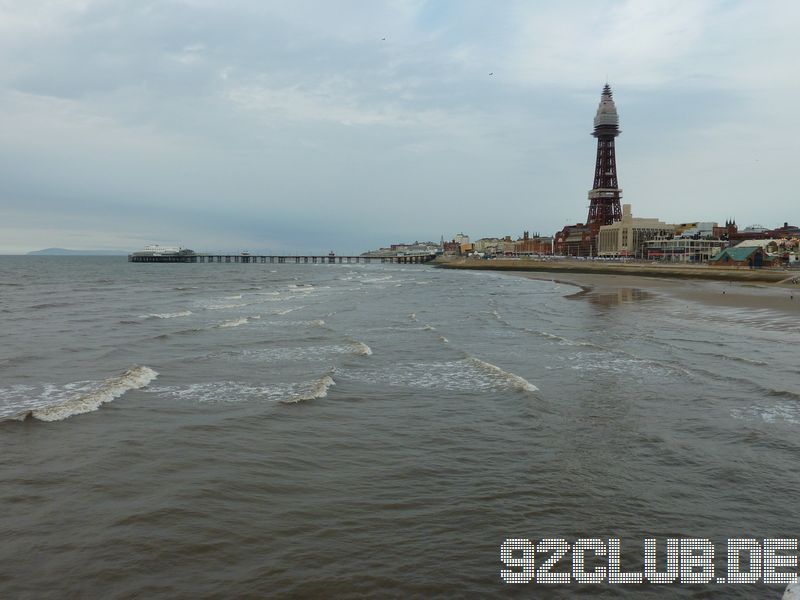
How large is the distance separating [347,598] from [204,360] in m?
13.0

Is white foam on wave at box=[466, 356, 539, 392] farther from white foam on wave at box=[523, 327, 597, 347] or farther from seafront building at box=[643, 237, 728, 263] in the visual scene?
seafront building at box=[643, 237, 728, 263]

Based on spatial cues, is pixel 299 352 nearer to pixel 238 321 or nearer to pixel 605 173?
pixel 238 321

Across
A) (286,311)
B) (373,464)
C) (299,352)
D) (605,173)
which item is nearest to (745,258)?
(286,311)

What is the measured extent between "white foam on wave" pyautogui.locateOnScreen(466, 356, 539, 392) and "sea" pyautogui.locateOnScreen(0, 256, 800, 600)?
0.13 metres

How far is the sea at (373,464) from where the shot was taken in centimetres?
579

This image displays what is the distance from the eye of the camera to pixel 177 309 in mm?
33438

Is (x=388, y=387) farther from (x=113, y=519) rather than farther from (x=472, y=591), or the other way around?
(x=472, y=591)

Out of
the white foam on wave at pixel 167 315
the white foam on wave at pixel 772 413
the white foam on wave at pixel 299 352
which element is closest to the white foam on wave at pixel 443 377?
the white foam on wave at pixel 299 352

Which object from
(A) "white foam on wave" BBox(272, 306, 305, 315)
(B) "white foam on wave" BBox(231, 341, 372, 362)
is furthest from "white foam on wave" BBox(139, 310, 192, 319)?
(B) "white foam on wave" BBox(231, 341, 372, 362)

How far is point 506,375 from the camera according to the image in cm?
1483

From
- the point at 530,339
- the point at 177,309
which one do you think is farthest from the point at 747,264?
the point at 177,309

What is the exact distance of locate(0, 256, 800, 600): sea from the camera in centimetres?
579

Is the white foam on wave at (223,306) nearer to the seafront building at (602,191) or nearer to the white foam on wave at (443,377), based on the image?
the white foam on wave at (443,377)

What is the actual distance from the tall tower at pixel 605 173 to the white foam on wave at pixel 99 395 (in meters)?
158
